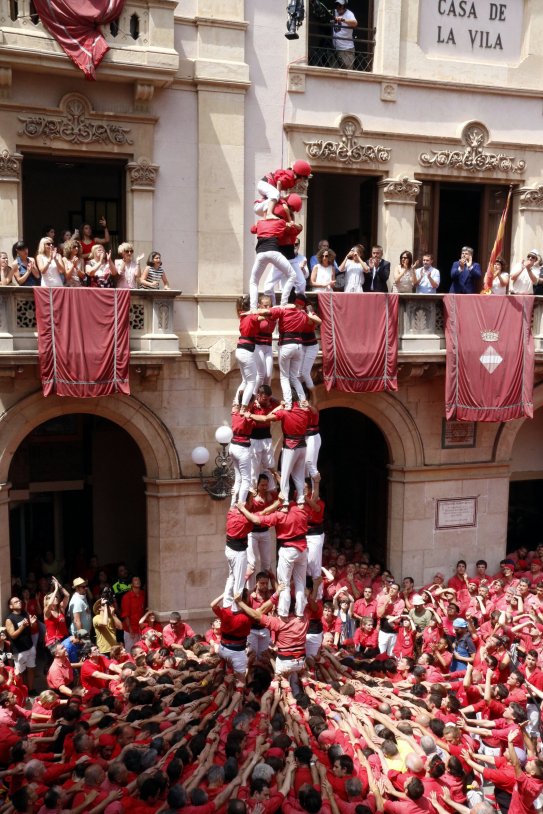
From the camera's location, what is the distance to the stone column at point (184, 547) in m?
17.0

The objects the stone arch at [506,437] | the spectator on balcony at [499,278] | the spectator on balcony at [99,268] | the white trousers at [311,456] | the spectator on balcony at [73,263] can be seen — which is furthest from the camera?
the stone arch at [506,437]

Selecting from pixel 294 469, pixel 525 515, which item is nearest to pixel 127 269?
pixel 294 469

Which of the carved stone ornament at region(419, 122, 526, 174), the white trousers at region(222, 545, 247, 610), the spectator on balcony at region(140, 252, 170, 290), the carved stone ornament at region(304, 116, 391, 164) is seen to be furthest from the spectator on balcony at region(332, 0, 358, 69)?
the white trousers at region(222, 545, 247, 610)

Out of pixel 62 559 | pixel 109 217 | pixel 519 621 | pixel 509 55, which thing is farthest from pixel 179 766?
pixel 509 55

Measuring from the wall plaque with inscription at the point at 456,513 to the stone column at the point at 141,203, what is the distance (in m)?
8.17

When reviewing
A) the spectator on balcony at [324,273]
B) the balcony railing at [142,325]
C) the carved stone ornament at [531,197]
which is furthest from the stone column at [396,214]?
the balcony railing at [142,325]

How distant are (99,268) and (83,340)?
1.43 meters

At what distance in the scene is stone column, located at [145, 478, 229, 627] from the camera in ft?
55.6

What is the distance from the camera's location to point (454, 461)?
18891 mm

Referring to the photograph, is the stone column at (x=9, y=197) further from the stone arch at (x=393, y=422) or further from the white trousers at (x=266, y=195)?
the stone arch at (x=393, y=422)

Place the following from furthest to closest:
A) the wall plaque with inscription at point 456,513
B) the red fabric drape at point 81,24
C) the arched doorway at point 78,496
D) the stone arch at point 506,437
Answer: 1. the arched doorway at point 78,496
2. the stone arch at point 506,437
3. the wall plaque with inscription at point 456,513
4. the red fabric drape at point 81,24

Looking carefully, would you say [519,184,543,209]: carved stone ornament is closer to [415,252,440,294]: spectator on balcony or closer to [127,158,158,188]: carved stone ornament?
[415,252,440,294]: spectator on balcony

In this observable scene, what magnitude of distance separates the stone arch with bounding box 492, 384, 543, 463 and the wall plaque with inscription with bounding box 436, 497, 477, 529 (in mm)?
1090

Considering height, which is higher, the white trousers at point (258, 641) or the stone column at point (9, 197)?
the stone column at point (9, 197)
